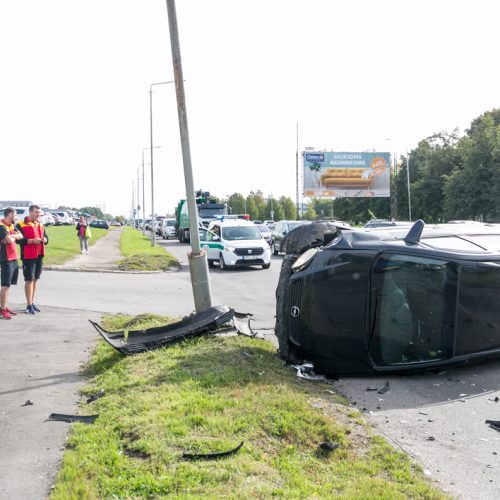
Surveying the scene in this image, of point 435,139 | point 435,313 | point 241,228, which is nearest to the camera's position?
point 435,313

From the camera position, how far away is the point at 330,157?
179ft

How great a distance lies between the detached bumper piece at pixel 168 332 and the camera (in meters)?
7.87

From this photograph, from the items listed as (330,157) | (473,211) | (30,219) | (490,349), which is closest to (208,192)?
(330,157)

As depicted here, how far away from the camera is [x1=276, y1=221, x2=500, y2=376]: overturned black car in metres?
6.80

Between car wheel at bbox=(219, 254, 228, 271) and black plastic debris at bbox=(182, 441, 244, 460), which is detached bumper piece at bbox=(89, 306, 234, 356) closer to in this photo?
black plastic debris at bbox=(182, 441, 244, 460)

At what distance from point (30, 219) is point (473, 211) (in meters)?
47.2

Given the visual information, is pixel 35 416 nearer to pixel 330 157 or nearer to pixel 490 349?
pixel 490 349

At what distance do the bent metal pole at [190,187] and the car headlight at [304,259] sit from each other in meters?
1.80

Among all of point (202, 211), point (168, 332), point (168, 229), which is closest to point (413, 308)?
point (168, 332)

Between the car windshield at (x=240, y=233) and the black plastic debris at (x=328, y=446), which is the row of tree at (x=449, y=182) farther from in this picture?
the black plastic debris at (x=328, y=446)

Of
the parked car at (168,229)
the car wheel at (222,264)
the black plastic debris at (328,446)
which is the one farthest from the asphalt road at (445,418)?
the parked car at (168,229)

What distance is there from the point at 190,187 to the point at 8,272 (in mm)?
4390

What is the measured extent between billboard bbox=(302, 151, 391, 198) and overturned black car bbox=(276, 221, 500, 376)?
156ft

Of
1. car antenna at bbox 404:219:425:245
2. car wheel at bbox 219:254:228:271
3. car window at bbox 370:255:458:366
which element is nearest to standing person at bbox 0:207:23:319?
car window at bbox 370:255:458:366
